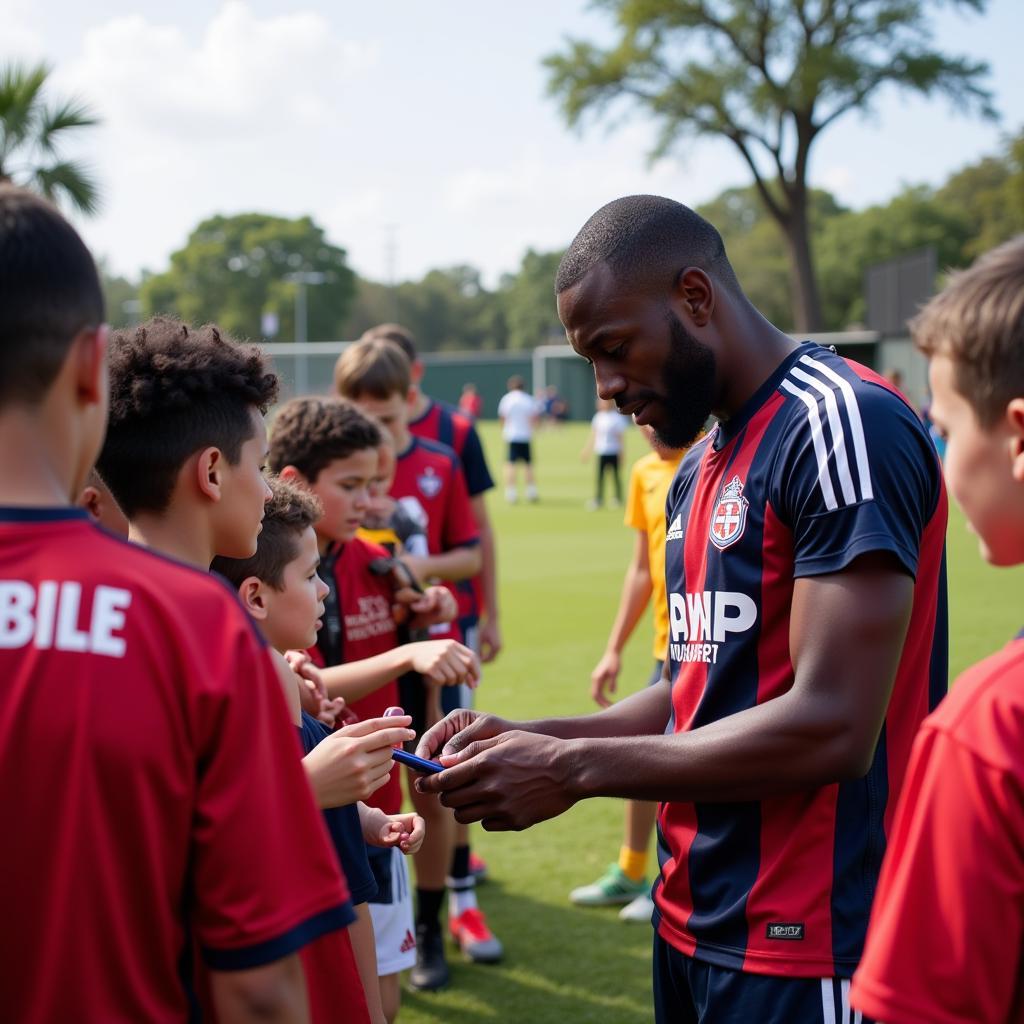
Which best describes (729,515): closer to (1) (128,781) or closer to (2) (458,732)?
(2) (458,732)

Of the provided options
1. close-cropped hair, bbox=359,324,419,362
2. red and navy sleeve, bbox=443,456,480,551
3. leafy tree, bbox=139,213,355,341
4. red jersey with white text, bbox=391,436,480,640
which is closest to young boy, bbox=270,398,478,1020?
red jersey with white text, bbox=391,436,480,640

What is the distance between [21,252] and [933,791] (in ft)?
4.49

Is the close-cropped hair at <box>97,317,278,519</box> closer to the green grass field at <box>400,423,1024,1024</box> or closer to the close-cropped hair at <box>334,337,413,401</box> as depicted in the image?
the close-cropped hair at <box>334,337,413,401</box>

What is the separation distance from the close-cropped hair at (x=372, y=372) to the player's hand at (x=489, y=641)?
5.14 ft

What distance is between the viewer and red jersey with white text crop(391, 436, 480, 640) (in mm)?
5759

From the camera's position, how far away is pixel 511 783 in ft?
8.09

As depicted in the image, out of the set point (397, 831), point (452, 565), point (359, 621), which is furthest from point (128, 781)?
point (452, 565)

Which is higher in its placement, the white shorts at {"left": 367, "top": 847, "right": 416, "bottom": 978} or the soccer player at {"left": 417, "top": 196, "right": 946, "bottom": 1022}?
the soccer player at {"left": 417, "top": 196, "right": 946, "bottom": 1022}

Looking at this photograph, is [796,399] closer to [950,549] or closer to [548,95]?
[950,549]

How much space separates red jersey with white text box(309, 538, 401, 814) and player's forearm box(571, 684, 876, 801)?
5.72ft

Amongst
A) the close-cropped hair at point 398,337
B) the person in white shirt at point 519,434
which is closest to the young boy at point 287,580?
the close-cropped hair at point 398,337

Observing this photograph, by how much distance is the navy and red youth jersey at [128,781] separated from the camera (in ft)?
4.88

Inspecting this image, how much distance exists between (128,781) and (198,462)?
949mm

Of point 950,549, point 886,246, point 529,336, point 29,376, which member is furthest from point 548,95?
point 529,336
